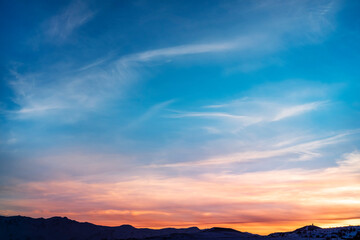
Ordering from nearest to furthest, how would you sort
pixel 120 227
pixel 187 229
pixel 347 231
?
pixel 347 231, pixel 187 229, pixel 120 227

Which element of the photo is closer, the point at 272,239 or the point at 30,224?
the point at 272,239

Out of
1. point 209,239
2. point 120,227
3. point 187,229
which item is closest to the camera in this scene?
point 209,239

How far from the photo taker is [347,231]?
22.8 m

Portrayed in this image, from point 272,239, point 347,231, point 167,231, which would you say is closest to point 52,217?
point 167,231

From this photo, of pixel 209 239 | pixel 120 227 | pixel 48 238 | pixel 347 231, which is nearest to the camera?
pixel 209 239

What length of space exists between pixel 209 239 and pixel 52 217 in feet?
85.7

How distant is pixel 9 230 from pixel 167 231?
59.1 feet

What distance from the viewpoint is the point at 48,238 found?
36.7 metres

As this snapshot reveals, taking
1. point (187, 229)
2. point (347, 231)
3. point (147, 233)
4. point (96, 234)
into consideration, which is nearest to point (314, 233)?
point (347, 231)

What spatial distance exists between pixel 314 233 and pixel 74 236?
2560 centimetres

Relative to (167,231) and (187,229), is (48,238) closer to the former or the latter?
(167,231)

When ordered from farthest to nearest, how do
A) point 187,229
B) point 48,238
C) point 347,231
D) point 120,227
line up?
point 120,227 → point 48,238 → point 187,229 → point 347,231

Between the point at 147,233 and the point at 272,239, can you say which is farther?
the point at 147,233

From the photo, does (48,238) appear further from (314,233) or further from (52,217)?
(314,233)
